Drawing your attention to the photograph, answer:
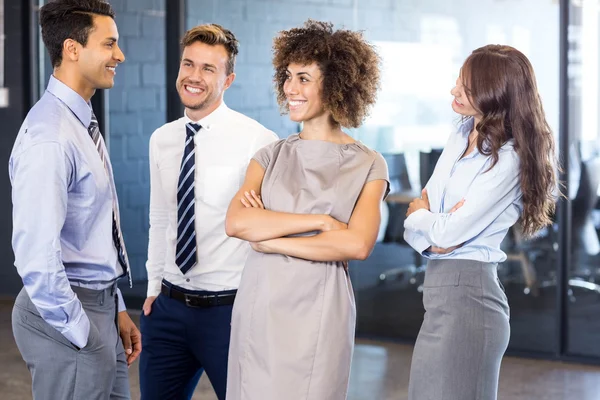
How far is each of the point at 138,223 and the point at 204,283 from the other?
3.48m

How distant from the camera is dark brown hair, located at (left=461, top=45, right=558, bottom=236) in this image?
92.1 inches

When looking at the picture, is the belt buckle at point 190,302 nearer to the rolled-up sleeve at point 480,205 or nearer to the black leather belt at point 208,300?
the black leather belt at point 208,300

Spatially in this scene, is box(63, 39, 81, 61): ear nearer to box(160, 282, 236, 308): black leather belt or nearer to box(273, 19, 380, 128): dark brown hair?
box(273, 19, 380, 128): dark brown hair

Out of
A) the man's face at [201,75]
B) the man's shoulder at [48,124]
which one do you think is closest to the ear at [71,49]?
the man's shoulder at [48,124]

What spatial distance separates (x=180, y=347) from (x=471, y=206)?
0.99m

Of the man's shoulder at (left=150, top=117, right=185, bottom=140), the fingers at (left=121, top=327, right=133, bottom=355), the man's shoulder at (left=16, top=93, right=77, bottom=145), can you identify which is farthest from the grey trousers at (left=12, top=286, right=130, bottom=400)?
the man's shoulder at (left=150, top=117, right=185, bottom=140)

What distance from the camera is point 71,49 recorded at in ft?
7.50

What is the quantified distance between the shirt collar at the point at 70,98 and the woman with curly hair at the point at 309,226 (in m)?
0.45

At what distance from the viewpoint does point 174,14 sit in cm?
583

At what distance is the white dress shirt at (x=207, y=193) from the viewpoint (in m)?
2.72

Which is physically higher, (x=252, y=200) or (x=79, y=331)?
(x=252, y=200)

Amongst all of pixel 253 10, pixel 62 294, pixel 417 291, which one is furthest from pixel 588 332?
pixel 62 294

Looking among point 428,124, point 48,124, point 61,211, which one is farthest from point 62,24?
point 428,124

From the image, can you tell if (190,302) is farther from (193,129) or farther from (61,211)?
(61,211)
